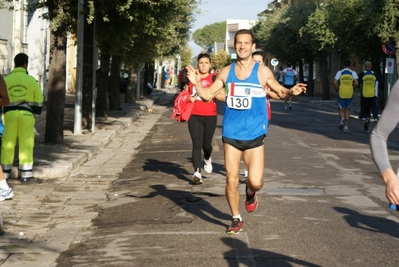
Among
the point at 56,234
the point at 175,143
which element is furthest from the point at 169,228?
the point at 175,143

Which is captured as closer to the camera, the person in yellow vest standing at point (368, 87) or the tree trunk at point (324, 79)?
the person in yellow vest standing at point (368, 87)

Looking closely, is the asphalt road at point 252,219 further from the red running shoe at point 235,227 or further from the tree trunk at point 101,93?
the tree trunk at point 101,93

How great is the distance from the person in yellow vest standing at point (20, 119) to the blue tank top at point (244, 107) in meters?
4.70

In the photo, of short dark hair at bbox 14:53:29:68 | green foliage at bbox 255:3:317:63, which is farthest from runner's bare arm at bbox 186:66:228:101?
green foliage at bbox 255:3:317:63

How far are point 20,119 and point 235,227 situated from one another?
4.95 meters

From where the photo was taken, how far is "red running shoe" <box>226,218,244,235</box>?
324 inches

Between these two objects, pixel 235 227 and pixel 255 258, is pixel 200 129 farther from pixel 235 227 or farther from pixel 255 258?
pixel 255 258

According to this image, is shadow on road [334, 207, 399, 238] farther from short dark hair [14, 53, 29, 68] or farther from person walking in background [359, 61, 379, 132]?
person walking in background [359, 61, 379, 132]

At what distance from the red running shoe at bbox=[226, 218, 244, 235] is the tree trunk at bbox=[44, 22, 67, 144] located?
360 inches

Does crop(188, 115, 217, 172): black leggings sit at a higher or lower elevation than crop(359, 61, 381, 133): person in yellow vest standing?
lower

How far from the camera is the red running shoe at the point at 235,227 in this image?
823cm

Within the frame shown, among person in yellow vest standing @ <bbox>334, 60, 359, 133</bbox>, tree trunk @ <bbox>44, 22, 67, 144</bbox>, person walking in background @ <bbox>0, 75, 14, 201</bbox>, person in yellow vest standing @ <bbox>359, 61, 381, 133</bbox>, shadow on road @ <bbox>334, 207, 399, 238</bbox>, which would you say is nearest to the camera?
shadow on road @ <bbox>334, 207, 399, 238</bbox>

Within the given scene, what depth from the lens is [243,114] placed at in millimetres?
8242

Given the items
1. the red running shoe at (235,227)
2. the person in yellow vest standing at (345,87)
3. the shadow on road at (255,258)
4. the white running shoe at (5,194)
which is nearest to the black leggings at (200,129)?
the white running shoe at (5,194)
